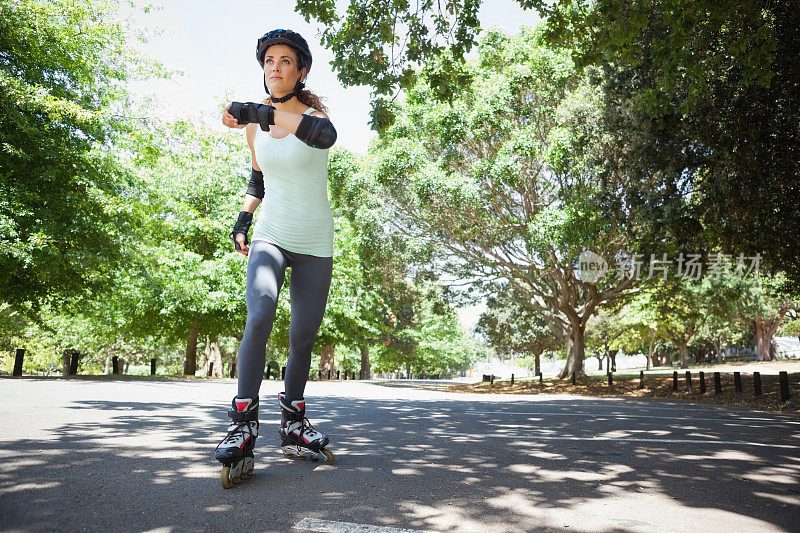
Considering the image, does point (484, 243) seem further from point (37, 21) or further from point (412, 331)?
point (412, 331)

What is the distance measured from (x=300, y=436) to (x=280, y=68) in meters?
2.36

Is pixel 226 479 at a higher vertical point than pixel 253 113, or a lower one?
lower

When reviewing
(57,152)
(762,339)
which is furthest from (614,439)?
(762,339)

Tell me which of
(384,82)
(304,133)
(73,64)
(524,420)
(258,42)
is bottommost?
(524,420)

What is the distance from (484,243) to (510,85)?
5.99m

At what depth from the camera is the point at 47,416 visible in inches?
208

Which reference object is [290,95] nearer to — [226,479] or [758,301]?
[226,479]

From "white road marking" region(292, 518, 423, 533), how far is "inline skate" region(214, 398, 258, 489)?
0.68m

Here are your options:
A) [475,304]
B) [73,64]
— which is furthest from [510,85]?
[73,64]

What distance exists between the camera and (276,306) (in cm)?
316

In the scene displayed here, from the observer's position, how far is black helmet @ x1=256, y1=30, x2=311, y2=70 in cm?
346

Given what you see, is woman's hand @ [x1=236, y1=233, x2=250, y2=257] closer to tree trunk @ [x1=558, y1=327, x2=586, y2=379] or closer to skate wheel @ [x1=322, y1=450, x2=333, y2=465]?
skate wheel @ [x1=322, y1=450, x2=333, y2=465]

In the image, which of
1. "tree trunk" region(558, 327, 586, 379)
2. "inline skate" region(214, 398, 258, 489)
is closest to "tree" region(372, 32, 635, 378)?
"tree trunk" region(558, 327, 586, 379)

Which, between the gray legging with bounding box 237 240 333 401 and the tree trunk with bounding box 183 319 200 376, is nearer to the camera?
the gray legging with bounding box 237 240 333 401
